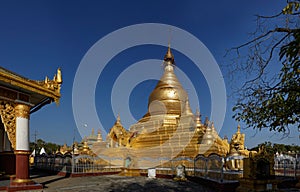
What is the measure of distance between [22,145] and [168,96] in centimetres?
2251

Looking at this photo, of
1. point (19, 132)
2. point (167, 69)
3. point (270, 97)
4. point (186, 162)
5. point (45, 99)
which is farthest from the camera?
point (167, 69)

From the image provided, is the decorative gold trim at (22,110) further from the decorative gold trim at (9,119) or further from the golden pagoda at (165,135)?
the golden pagoda at (165,135)

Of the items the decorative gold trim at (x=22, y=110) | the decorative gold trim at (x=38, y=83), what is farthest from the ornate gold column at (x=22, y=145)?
the decorative gold trim at (x=38, y=83)

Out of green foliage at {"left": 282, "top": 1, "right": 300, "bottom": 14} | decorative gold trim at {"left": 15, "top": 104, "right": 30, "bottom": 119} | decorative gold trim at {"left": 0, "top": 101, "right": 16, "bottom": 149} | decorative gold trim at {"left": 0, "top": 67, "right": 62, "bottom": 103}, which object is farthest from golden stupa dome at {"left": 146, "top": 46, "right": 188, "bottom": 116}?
green foliage at {"left": 282, "top": 1, "right": 300, "bottom": 14}

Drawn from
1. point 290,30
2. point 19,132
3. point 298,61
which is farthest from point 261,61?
point 19,132

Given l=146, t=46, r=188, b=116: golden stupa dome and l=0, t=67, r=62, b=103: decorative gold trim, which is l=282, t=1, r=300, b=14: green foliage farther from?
l=146, t=46, r=188, b=116: golden stupa dome

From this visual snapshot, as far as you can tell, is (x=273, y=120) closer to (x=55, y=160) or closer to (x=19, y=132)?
(x=19, y=132)

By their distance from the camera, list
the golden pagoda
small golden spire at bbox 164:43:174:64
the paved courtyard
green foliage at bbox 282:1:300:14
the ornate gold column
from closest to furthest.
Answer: green foliage at bbox 282:1:300:14
the ornate gold column
the paved courtyard
the golden pagoda
small golden spire at bbox 164:43:174:64

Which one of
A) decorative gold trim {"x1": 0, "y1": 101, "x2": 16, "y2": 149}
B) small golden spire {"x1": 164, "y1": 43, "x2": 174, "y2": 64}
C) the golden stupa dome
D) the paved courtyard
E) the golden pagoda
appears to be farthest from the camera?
small golden spire {"x1": 164, "y1": 43, "x2": 174, "y2": 64}

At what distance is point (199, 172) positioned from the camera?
14.0 m

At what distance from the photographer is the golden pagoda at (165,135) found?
837 inches

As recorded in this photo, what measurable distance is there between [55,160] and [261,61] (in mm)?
17292

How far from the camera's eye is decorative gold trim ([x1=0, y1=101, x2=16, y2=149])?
9.74m

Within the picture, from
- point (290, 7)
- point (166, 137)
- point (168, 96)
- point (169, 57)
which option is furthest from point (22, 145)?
point (169, 57)
